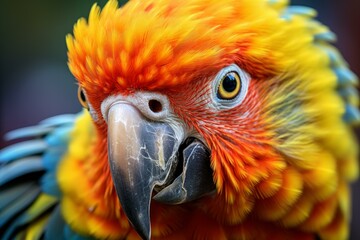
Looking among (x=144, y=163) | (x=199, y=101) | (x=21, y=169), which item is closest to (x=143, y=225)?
(x=144, y=163)

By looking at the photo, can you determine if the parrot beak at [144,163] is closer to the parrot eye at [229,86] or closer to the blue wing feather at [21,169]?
the parrot eye at [229,86]

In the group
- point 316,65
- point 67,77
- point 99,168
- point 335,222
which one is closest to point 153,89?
point 99,168

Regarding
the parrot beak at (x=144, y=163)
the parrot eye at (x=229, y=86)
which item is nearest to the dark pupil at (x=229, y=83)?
the parrot eye at (x=229, y=86)

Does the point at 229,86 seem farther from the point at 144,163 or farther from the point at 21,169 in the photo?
the point at 21,169

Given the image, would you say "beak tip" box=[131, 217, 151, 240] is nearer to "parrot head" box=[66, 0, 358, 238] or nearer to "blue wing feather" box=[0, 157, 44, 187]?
"parrot head" box=[66, 0, 358, 238]

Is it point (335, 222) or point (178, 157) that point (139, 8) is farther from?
point (335, 222)

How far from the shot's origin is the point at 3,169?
131 centimetres

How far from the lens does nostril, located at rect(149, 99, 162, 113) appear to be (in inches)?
34.6

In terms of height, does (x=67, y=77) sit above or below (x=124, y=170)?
above

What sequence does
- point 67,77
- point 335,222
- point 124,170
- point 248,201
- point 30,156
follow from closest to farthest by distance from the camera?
1. point 124,170
2. point 248,201
3. point 335,222
4. point 30,156
5. point 67,77

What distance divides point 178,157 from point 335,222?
441 millimetres

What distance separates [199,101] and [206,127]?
47 millimetres

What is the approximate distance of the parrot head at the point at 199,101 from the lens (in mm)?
854

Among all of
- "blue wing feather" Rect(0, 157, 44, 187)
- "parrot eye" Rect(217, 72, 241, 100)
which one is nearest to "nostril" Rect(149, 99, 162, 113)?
"parrot eye" Rect(217, 72, 241, 100)
